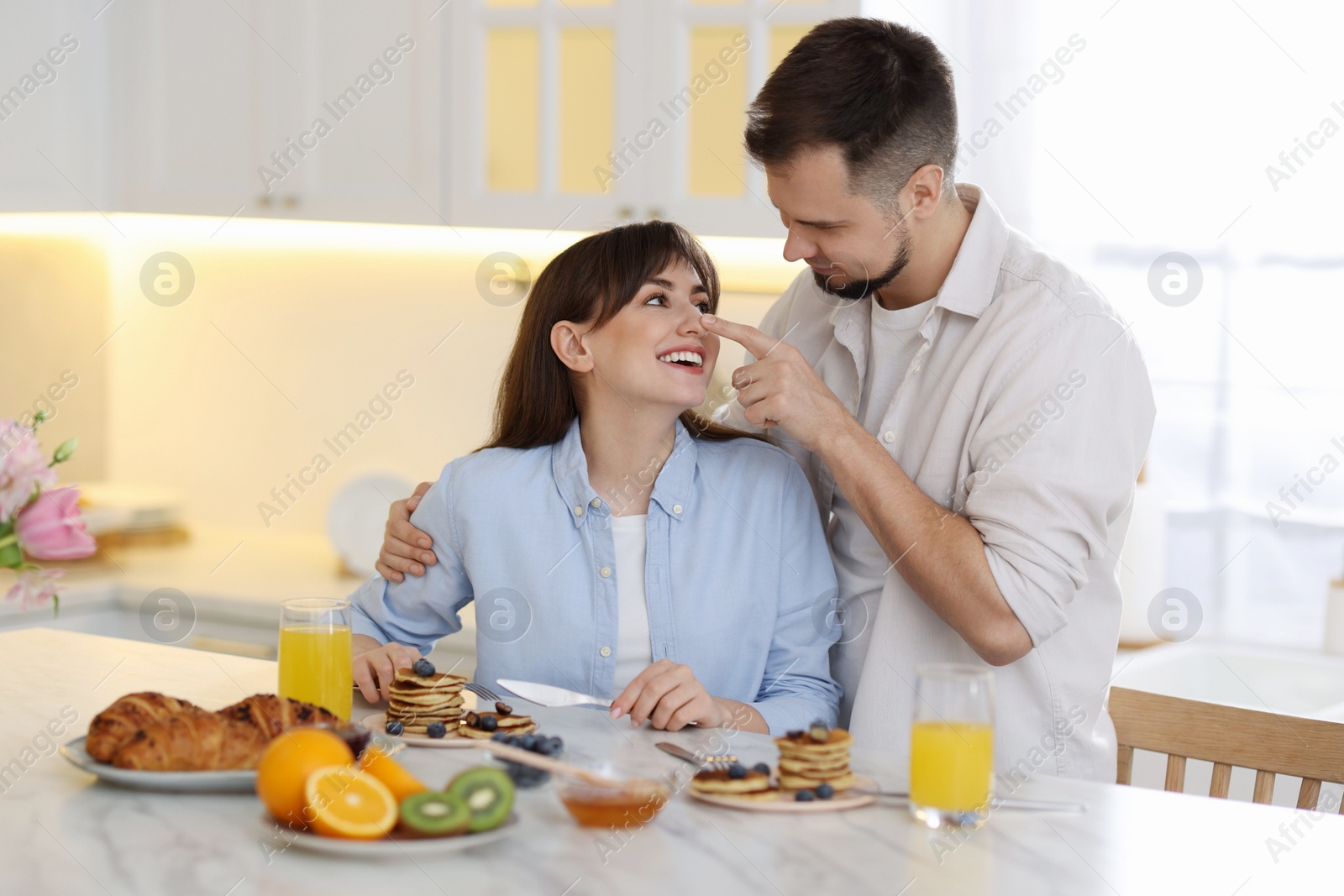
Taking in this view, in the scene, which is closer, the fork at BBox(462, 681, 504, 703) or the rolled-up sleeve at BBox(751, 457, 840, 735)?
the fork at BBox(462, 681, 504, 703)

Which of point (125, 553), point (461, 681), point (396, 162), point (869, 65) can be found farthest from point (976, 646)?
point (125, 553)

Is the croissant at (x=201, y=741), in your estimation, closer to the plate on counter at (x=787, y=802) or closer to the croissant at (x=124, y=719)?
the croissant at (x=124, y=719)

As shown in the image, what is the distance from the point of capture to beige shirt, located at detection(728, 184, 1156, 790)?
57.7 inches

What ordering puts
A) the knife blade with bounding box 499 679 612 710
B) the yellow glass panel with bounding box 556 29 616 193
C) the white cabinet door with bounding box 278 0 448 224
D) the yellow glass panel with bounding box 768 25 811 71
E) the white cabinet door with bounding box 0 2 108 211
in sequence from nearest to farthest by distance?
the knife blade with bounding box 499 679 612 710, the yellow glass panel with bounding box 768 25 811 71, the yellow glass panel with bounding box 556 29 616 193, the white cabinet door with bounding box 278 0 448 224, the white cabinet door with bounding box 0 2 108 211

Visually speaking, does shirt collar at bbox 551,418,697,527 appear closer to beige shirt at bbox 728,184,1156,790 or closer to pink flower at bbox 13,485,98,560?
beige shirt at bbox 728,184,1156,790

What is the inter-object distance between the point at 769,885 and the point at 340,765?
34 cm

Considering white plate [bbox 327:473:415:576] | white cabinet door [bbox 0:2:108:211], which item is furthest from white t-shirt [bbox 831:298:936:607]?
white cabinet door [bbox 0:2:108:211]

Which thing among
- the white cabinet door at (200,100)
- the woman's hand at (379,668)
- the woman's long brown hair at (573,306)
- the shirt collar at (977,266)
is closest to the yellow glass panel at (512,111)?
the white cabinet door at (200,100)

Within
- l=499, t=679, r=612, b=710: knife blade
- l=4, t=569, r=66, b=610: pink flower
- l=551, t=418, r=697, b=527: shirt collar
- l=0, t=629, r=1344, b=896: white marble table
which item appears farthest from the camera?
l=551, t=418, r=697, b=527: shirt collar

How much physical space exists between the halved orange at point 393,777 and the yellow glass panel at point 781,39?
1806 millimetres

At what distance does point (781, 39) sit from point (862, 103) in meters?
0.94

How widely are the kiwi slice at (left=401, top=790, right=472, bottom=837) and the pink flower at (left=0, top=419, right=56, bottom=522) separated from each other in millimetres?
394

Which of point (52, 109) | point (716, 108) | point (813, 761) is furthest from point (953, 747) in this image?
point (52, 109)

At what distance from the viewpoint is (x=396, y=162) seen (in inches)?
111
